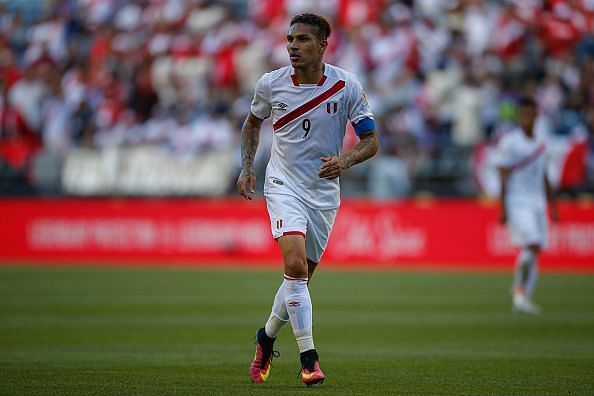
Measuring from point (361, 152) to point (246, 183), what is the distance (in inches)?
34.8

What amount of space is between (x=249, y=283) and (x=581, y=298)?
19.2 feet

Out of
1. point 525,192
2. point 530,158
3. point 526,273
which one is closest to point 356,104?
point 526,273

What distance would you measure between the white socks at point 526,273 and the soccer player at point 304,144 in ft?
24.9

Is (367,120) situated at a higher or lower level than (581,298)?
higher

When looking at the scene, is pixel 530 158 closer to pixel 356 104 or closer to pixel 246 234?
pixel 356 104

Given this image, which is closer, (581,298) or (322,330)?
(322,330)

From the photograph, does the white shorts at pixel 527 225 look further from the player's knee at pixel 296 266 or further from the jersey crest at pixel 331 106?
the player's knee at pixel 296 266

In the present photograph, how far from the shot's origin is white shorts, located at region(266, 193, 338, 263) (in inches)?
343

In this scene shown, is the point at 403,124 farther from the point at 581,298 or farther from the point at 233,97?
the point at 581,298

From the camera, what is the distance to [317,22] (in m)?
8.83

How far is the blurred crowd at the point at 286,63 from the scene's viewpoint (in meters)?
24.2

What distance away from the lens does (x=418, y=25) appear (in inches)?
1017

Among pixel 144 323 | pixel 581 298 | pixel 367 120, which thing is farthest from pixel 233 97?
pixel 367 120

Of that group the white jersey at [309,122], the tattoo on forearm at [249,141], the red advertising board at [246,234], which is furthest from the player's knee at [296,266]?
the red advertising board at [246,234]
